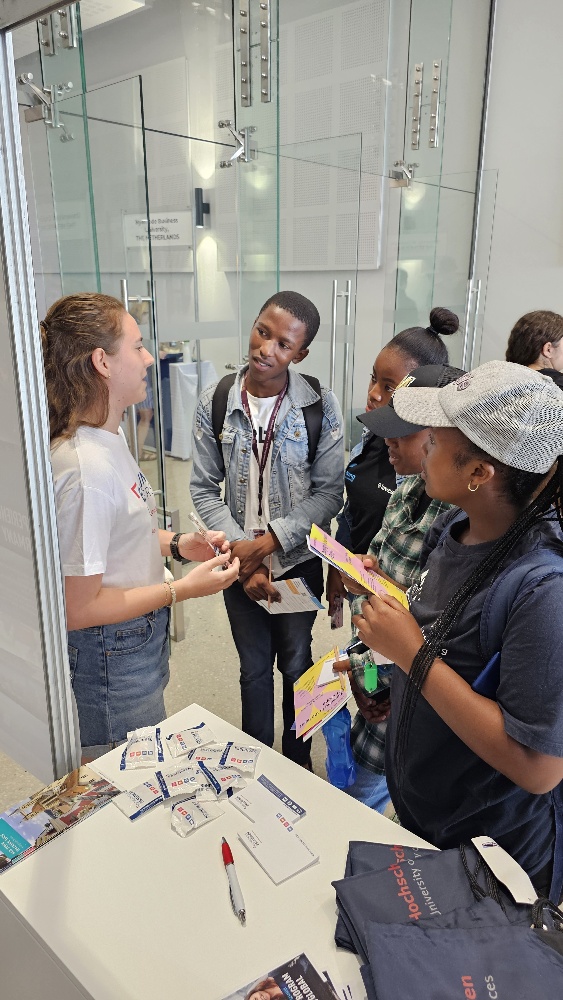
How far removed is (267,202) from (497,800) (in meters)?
3.05

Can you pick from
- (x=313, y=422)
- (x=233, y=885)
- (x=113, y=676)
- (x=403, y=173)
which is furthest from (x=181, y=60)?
(x=233, y=885)

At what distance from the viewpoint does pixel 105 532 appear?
1.37 m

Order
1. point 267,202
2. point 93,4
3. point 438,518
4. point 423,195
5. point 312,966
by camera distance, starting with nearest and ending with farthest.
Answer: point 312,966 → point 438,518 → point 267,202 → point 93,4 → point 423,195

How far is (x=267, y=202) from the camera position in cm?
332

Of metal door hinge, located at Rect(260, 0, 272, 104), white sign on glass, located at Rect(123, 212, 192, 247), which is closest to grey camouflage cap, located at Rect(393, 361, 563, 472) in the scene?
white sign on glass, located at Rect(123, 212, 192, 247)

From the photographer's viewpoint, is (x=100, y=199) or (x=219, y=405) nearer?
(x=219, y=405)

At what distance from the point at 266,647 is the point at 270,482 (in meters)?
0.59

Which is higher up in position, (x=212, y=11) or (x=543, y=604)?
(x=212, y=11)

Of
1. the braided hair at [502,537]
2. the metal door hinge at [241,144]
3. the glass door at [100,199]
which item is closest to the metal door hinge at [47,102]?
the glass door at [100,199]

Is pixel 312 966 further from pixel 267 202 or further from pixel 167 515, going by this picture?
pixel 267 202

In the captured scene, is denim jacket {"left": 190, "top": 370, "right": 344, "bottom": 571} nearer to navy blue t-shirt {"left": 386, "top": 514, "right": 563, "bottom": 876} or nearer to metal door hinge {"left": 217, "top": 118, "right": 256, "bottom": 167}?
navy blue t-shirt {"left": 386, "top": 514, "right": 563, "bottom": 876}

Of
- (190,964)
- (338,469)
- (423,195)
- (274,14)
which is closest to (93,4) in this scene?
(274,14)

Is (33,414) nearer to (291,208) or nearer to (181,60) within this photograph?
(291,208)

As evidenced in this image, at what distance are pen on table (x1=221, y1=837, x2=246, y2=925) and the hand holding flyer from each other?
1.57ft
